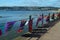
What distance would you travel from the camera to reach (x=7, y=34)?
11.9m

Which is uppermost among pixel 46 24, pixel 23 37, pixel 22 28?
pixel 22 28

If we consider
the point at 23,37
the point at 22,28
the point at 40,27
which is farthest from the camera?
the point at 40,27

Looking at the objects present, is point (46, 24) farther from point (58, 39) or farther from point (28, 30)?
point (58, 39)

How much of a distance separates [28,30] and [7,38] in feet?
12.4

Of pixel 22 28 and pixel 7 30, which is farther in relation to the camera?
pixel 22 28

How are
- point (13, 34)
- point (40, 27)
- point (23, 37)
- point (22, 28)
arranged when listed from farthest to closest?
point (40, 27), point (23, 37), point (22, 28), point (13, 34)

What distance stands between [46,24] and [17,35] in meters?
8.06

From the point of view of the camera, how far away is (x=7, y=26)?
12266mm

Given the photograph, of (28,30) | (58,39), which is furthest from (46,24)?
(58,39)

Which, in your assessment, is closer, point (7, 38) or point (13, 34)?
point (7, 38)

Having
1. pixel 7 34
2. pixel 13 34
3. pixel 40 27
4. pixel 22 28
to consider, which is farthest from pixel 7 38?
pixel 40 27

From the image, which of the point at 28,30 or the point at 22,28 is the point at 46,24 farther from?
the point at 22,28

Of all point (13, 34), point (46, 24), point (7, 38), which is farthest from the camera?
point (46, 24)

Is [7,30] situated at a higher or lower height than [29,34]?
higher
